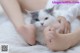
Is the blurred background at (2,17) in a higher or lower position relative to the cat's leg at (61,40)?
higher

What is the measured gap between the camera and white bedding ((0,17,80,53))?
67cm

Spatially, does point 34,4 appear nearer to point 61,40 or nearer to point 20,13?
point 20,13

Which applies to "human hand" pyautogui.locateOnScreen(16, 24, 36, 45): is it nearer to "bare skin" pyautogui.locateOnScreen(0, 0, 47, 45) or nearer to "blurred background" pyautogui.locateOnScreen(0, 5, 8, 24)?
"bare skin" pyautogui.locateOnScreen(0, 0, 47, 45)

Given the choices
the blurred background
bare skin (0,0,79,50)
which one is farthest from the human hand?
the blurred background

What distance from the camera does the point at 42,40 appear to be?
723 mm

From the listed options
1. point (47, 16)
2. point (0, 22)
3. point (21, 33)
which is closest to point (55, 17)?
point (47, 16)

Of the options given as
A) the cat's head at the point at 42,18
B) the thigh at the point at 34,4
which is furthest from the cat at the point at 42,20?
the thigh at the point at 34,4

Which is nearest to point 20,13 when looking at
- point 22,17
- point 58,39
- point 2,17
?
point 22,17

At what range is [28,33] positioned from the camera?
0.72 metres

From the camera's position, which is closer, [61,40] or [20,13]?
[61,40]

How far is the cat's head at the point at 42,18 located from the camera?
0.72 metres

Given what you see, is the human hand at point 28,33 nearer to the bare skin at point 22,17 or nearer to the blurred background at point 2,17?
the bare skin at point 22,17

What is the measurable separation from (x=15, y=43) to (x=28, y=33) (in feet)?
0.20

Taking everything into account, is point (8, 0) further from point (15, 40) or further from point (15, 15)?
point (15, 40)
